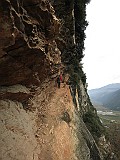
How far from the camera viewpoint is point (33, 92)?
41.7 feet

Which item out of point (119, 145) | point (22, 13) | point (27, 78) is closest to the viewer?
point (22, 13)

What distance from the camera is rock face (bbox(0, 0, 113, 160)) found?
401 inches

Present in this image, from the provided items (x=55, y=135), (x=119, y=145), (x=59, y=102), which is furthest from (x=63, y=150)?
(x=119, y=145)

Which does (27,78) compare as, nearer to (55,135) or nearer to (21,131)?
(21,131)

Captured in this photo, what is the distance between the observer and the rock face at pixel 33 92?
401 inches

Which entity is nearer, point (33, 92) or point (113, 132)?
point (33, 92)

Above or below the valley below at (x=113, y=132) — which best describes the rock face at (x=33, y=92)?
above

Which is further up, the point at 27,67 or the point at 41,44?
the point at 41,44

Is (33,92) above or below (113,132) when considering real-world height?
above

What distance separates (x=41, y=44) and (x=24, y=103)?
2.77 m

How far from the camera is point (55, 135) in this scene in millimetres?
13227

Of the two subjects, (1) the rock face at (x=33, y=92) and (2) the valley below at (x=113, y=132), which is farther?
(2) the valley below at (x=113, y=132)

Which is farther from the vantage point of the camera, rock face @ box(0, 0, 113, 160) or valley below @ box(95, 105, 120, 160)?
valley below @ box(95, 105, 120, 160)

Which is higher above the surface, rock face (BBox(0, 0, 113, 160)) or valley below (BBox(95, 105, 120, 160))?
rock face (BBox(0, 0, 113, 160))
